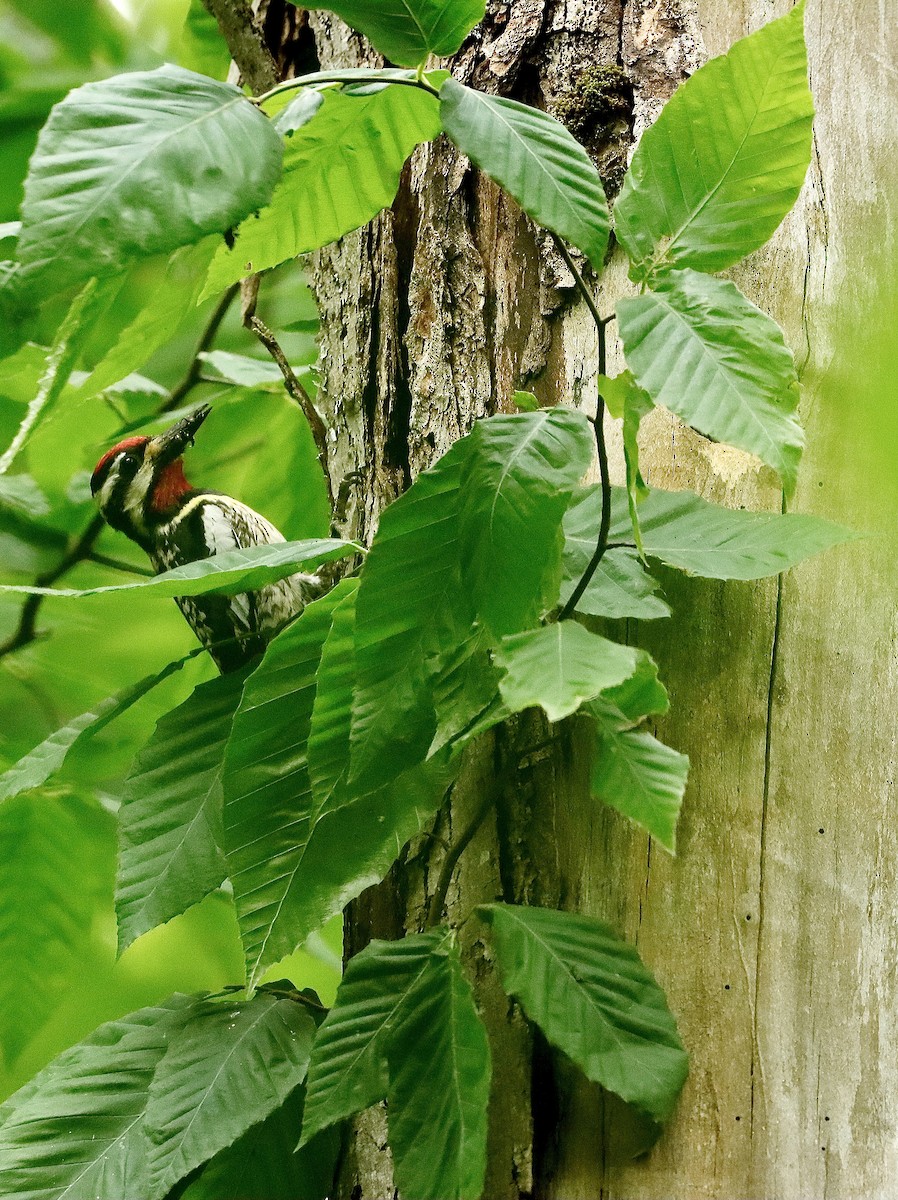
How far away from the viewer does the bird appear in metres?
1.53

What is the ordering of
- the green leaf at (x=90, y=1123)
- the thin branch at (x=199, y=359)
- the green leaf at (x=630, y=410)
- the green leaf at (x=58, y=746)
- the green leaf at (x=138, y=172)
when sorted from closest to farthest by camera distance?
the green leaf at (x=138, y=172) < the green leaf at (x=630, y=410) < the green leaf at (x=90, y=1123) < the green leaf at (x=58, y=746) < the thin branch at (x=199, y=359)

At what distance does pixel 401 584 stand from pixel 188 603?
77 centimetres

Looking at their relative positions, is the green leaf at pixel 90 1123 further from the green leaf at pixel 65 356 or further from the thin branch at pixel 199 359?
the thin branch at pixel 199 359

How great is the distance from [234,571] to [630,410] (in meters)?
0.38

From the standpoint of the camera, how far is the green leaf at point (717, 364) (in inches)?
28.7

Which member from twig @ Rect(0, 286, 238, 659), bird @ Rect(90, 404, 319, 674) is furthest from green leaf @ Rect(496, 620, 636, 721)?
twig @ Rect(0, 286, 238, 659)

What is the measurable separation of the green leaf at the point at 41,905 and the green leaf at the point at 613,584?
0.87 m

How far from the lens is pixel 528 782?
3.45ft

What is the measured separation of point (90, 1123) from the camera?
0.99 meters

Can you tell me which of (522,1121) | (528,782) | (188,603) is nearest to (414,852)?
(528,782)

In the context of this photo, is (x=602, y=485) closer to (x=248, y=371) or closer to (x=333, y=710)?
(x=333, y=710)

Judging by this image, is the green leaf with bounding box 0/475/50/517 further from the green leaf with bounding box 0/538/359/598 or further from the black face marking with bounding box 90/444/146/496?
the green leaf with bounding box 0/538/359/598

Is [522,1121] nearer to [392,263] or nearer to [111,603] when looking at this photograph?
[392,263]

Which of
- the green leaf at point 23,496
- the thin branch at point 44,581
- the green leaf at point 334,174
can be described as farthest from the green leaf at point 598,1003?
the green leaf at point 23,496
